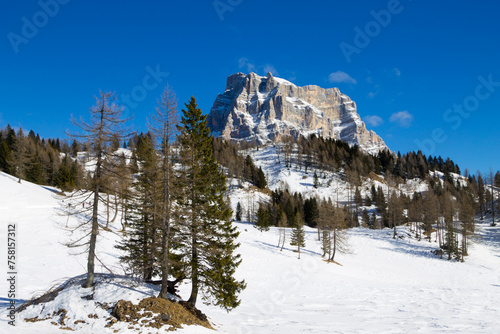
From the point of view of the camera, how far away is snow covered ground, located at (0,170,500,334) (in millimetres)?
16016

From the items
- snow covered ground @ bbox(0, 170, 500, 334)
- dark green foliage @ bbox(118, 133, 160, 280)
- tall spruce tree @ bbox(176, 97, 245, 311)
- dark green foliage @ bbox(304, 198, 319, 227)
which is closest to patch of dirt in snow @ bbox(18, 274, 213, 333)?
snow covered ground @ bbox(0, 170, 500, 334)

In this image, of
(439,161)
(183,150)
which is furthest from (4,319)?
(439,161)

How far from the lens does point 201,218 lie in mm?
15750

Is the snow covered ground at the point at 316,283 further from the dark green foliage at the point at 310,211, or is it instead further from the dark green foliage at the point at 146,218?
the dark green foliage at the point at 310,211

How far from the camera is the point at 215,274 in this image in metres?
14.9

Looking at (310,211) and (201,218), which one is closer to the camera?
(201,218)

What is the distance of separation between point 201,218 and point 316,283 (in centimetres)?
2314

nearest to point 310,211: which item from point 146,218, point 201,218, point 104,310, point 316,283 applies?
point 316,283

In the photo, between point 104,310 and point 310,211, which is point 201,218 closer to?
point 104,310

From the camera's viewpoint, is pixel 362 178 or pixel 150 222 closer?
pixel 150 222

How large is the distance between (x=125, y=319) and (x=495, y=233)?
85951 millimetres

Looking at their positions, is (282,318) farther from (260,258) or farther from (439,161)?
(439,161)

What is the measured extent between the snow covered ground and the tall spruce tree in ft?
8.18

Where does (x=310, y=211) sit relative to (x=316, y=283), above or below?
above
